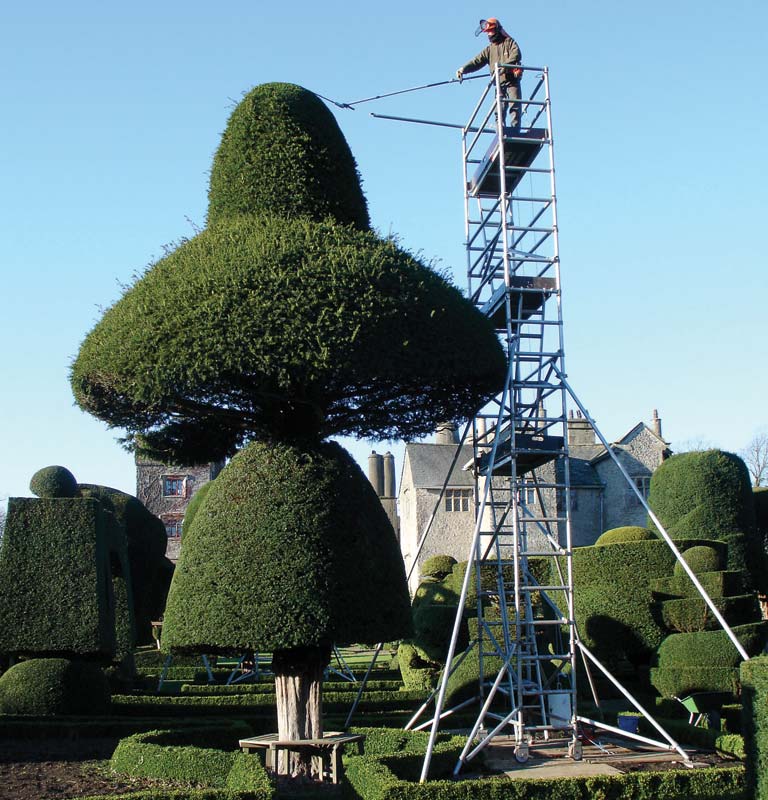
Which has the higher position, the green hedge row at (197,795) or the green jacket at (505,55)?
the green jacket at (505,55)

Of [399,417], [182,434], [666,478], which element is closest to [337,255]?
[399,417]

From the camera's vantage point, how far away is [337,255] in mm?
11352

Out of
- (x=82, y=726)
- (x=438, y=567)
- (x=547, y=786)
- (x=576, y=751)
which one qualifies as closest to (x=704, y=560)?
(x=576, y=751)

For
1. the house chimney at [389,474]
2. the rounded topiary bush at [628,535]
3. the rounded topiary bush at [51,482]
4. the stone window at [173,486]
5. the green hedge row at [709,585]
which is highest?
the house chimney at [389,474]

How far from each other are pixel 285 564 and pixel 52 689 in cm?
800

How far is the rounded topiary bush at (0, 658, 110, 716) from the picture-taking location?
15867 mm

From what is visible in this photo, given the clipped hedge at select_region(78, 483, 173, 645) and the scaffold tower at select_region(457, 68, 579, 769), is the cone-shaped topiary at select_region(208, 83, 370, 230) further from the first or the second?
the clipped hedge at select_region(78, 483, 173, 645)

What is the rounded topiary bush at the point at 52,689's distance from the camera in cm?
1587

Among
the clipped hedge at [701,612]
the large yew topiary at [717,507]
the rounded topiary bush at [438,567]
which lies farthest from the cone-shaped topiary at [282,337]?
the rounded topiary bush at [438,567]

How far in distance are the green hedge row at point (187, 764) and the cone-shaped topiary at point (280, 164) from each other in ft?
23.3

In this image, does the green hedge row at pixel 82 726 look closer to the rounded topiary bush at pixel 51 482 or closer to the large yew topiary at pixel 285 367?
the large yew topiary at pixel 285 367

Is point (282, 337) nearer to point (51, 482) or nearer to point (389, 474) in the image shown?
point (51, 482)

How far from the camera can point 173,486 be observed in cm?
4812

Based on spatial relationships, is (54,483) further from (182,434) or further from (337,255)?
(337,255)
